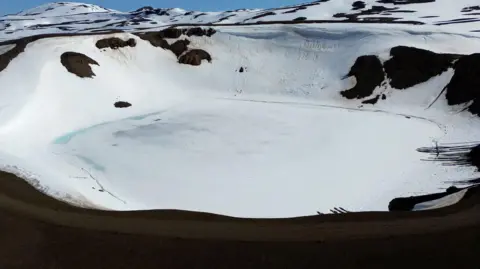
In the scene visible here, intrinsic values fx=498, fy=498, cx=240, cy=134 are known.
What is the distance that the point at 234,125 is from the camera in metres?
33.0

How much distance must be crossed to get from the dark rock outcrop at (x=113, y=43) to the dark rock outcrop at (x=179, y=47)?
4110mm

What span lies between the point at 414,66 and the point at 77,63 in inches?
1143

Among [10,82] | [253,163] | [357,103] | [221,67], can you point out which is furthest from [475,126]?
[10,82]

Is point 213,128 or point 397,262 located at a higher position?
point 397,262

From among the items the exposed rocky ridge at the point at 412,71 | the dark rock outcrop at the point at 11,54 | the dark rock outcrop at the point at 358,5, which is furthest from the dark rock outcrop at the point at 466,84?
the dark rock outcrop at the point at 358,5

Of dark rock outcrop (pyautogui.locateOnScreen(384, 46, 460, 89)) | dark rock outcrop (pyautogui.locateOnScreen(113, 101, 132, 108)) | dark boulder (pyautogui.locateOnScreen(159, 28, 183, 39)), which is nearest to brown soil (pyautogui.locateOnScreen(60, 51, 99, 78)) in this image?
dark rock outcrop (pyautogui.locateOnScreen(113, 101, 132, 108))

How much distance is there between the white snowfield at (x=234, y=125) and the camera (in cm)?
2053

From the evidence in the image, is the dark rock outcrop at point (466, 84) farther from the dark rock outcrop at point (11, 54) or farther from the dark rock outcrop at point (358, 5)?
the dark rock outcrop at point (358, 5)

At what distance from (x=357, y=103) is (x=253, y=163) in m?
18.7

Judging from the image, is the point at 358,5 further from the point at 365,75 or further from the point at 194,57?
the point at 365,75

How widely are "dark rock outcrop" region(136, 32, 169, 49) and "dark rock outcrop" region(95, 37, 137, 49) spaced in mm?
2380

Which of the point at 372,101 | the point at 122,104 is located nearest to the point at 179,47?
the point at 122,104

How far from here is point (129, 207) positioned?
61.5 ft

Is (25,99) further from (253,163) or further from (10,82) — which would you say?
(253,163)
